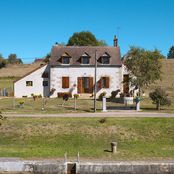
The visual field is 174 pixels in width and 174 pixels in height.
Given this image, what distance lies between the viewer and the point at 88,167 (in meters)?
14.1

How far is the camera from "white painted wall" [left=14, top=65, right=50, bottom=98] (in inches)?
1608

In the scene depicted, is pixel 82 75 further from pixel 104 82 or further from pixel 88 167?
pixel 88 167

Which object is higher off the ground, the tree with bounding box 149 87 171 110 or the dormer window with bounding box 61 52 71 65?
the dormer window with bounding box 61 52 71 65

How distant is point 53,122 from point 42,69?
2020 cm

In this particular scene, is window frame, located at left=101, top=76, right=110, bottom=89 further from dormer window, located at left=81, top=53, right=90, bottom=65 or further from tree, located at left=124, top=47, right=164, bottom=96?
tree, located at left=124, top=47, right=164, bottom=96

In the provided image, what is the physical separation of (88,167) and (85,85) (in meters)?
26.4

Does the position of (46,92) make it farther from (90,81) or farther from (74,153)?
(74,153)

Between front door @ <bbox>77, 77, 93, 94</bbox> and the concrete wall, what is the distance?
26134mm

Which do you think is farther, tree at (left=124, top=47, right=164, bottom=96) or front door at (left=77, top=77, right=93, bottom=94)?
front door at (left=77, top=77, right=93, bottom=94)

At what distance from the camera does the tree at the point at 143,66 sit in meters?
33.7

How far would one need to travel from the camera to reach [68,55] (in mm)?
40375

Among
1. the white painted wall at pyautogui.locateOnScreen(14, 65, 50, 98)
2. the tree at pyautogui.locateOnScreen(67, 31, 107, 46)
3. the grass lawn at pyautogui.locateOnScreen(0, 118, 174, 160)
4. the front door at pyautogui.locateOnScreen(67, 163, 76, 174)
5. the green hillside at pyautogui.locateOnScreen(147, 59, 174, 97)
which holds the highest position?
the tree at pyautogui.locateOnScreen(67, 31, 107, 46)

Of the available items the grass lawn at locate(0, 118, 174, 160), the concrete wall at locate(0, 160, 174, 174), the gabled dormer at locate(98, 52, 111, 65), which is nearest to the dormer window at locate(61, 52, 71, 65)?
the gabled dormer at locate(98, 52, 111, 65)

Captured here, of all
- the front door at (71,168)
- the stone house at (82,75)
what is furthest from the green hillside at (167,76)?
the front door at (71,168)
